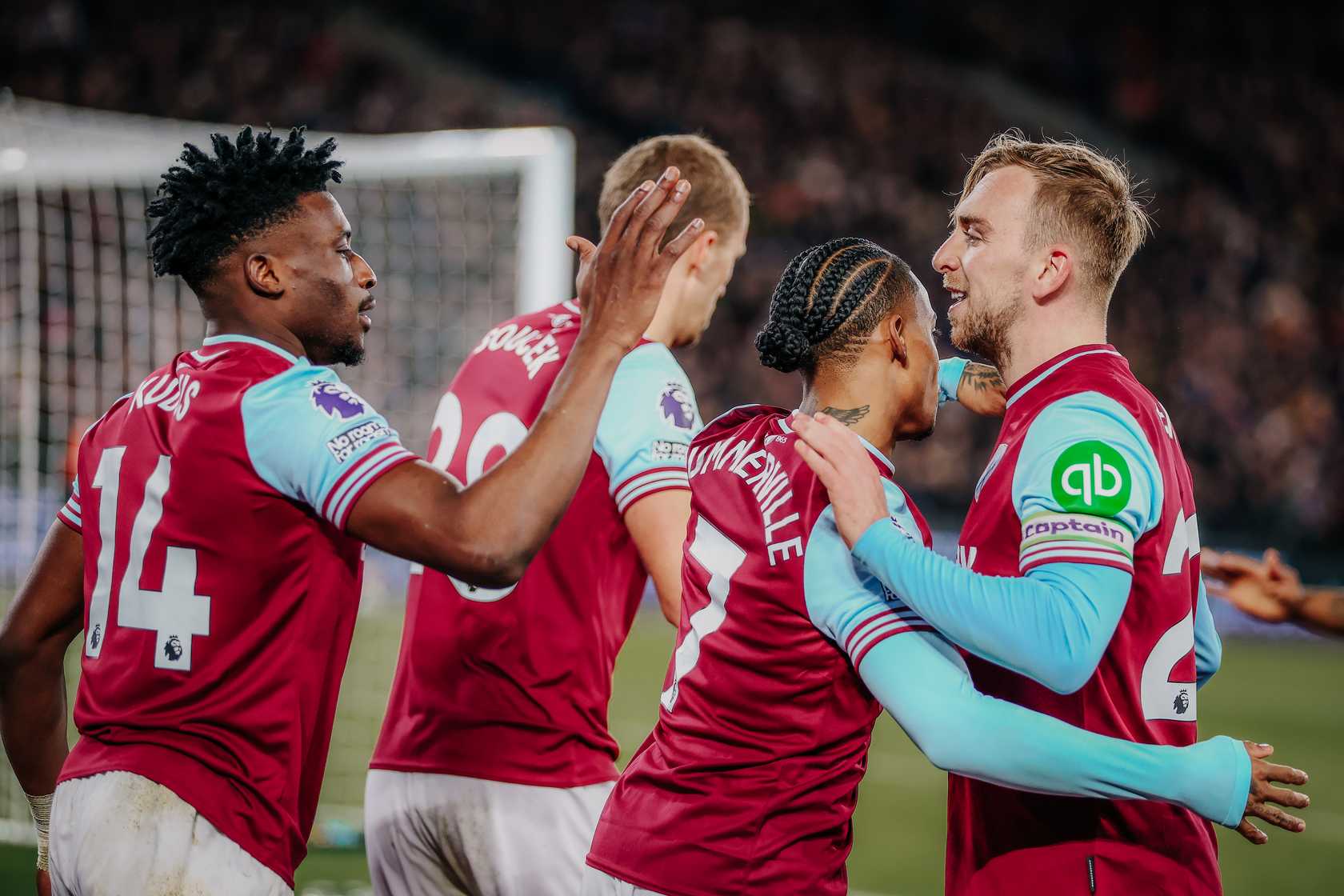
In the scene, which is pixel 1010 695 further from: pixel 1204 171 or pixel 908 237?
pixel 1204 171

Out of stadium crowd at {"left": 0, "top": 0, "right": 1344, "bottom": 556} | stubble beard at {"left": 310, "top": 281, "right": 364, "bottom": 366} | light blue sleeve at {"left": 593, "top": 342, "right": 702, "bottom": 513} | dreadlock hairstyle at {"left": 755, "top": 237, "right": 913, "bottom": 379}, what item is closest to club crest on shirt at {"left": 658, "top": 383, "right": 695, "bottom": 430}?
light blue sleeve at {"left": 593, "top": 342, "right": 702, "bottom": 513}

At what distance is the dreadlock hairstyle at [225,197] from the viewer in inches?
113

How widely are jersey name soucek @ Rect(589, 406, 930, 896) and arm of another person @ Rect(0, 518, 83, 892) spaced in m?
1.35

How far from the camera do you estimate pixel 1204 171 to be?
806 inches

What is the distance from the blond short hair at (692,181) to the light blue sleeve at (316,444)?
1466mm

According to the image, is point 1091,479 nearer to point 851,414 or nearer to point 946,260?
point 851,414

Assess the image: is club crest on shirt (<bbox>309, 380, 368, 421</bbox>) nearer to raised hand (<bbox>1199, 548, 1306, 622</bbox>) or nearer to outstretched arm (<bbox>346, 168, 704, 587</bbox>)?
outstretched arm (<bbox>346, 168, 704, 587</bbox>)

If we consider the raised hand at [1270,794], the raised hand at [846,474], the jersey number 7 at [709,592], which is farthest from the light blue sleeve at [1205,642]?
the jersey number 7 at [709,592]

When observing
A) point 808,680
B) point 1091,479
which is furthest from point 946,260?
point 808,680

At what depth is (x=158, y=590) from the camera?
8.73 feet

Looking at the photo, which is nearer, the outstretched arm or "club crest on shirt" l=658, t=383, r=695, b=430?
the outstretched arm

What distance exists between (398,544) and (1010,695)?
1.23 meters

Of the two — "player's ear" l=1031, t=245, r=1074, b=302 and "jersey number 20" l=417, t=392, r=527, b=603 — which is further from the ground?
"player's ear" l=1031, t=245, r=1074, b=302

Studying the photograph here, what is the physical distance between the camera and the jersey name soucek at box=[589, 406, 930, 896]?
2.53 meters
